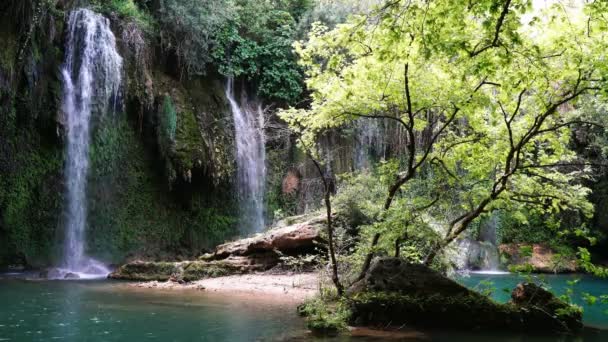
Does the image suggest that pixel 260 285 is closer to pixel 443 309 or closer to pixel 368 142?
pixel 443 309

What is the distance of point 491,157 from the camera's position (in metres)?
9.77

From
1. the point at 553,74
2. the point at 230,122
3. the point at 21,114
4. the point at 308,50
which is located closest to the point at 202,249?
the point at 230,122

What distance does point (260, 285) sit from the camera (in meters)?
13.7

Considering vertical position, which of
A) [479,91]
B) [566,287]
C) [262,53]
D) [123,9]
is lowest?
[566,287]

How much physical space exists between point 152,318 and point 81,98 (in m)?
11.1

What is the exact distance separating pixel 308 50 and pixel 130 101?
12344 mm

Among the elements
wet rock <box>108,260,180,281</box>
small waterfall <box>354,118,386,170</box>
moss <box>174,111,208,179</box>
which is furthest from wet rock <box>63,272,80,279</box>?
small waterfall <box>354,118,386,170</box>

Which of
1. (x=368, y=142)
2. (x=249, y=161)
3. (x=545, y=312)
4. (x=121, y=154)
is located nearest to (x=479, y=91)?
(x=545, y=312)

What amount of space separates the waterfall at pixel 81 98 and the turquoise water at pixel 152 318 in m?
4.59

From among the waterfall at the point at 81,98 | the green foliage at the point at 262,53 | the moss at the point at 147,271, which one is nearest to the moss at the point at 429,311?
the moss at the point at 147,271

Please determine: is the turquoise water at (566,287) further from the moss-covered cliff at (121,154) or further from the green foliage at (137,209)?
the moss-covered cliff at (121,154)

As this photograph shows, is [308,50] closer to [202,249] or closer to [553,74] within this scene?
[553,74]

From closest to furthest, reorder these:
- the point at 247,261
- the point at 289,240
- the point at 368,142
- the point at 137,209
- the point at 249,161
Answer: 1. the point at 289,240
2. the point at 247,261
3. the point at 137,209
4. the point at 249,161
5. the point at 368,142

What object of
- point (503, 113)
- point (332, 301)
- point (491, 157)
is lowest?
point (332, 301)
